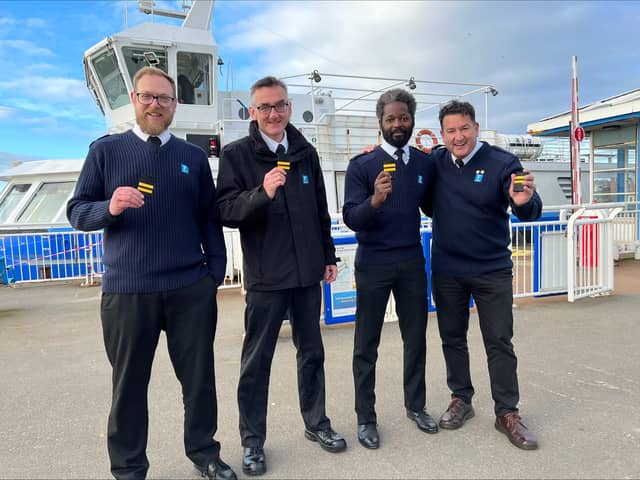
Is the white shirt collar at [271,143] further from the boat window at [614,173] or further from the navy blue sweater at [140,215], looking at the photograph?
the boat window at [614,173]

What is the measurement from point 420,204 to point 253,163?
1.26 metres

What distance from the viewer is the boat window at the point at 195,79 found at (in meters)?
12.0

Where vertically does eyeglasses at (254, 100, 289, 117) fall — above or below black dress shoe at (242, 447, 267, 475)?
above

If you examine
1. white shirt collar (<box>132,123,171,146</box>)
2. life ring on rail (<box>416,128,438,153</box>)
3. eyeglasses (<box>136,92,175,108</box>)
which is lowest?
white shirt collar (<box>132,123,171,146</box>)

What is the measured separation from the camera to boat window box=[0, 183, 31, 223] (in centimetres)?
1218

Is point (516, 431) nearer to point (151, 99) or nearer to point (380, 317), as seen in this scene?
point (380, 317)

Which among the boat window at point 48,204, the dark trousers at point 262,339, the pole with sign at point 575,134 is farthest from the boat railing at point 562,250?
the boat window at point 48,204

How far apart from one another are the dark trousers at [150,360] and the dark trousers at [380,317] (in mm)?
1003

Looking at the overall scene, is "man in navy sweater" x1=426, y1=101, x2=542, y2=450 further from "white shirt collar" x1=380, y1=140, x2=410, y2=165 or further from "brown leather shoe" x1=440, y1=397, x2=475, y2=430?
"white shirt collar" x1=380, y1=140, x2=410, y2=165

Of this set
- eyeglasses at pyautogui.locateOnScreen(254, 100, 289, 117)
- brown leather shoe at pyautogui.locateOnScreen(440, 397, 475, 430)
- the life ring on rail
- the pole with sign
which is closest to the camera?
eyeglasses at pyautogui.locateOnScreen(254, 100, 289, 117)

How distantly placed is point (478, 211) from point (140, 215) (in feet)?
6.95

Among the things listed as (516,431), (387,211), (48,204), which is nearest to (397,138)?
(387,211)

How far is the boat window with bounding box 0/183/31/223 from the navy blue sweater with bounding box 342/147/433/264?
12.1 metres

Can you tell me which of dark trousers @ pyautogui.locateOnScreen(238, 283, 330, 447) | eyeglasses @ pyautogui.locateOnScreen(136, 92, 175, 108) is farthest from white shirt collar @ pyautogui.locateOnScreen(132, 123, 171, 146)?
dark trousers @ pyautogui.locateOnScreen(238, 283, 330, 447)
